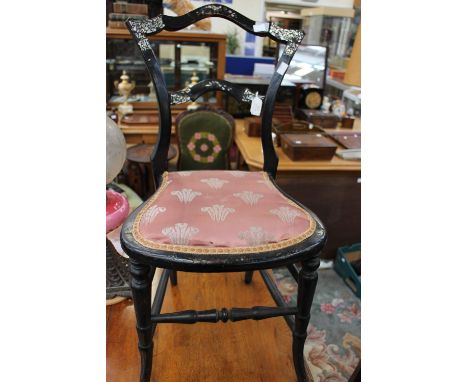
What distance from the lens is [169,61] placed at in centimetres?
228

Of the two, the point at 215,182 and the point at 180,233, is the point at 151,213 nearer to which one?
the point at 180,233

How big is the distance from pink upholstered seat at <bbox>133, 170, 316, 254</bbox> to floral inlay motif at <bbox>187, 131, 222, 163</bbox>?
0.92 meters

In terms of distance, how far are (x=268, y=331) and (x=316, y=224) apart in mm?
585

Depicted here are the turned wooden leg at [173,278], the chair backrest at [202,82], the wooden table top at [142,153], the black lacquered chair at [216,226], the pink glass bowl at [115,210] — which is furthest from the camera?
the wooden table top at [142,153]

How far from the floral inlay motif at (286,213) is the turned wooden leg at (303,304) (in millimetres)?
110

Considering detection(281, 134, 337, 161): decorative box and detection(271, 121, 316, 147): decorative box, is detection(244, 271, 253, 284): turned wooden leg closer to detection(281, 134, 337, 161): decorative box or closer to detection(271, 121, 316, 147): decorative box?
detection(281, 134, 337, 161): decorative box

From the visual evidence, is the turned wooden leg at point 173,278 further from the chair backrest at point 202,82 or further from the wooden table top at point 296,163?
the wooden table top at point 296,163

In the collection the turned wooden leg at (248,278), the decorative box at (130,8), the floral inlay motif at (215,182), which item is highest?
the decorative box at (130,8)

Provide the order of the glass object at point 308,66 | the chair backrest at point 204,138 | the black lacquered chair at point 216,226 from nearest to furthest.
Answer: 1. the black lacquered chair at point 216,226
2. the chair backrest at point 204,138
3. the glass object at point 308,66

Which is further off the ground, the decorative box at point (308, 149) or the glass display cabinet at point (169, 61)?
the glass display cabinet at point (169, 61)

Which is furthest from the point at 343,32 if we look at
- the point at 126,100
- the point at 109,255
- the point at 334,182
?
the point at 109,255

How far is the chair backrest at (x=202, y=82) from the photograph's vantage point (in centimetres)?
91

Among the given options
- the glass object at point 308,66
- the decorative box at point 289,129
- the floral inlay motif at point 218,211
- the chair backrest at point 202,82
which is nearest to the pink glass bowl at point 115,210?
the chair backrest at point 202,82

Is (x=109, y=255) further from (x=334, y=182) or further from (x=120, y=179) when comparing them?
(x=334, y=182)
